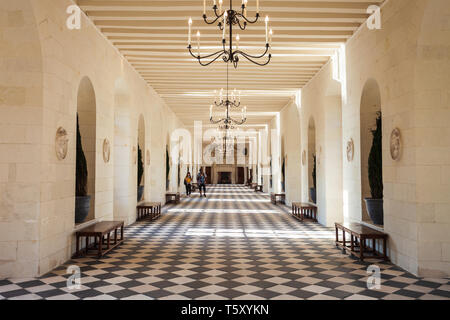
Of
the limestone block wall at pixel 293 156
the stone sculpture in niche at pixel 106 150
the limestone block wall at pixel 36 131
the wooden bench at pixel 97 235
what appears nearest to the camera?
the limestone block wall at pixel 36 131

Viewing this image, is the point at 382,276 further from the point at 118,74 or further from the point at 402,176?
the point at 118,74

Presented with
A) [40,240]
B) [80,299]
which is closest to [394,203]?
[80,299]

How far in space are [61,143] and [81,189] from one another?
4.12ft

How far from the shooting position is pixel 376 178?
606 cm

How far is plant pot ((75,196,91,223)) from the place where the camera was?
590cm

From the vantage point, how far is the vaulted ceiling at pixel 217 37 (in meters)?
5.66

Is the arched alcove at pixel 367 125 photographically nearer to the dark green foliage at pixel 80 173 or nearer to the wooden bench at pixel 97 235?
the wooden bench at pixel 97 235

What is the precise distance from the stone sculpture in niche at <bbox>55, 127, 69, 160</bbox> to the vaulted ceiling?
208 centimetres

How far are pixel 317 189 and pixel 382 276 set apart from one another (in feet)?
17.0

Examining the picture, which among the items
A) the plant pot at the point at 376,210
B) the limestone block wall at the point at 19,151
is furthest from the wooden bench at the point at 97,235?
the plant pot at the point at 376,210

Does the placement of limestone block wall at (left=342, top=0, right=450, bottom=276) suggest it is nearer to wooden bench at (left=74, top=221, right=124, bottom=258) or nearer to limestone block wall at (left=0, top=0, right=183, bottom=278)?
wooden bench at (left=74, top=221, right=124, bottom=258)

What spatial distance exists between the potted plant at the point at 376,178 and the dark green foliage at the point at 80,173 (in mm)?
4839

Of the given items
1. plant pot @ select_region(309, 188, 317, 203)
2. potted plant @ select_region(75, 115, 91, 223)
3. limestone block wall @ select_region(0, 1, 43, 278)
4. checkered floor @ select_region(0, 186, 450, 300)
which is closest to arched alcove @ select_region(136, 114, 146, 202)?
checkered floor @ select_region(0, 186, 450, 300)

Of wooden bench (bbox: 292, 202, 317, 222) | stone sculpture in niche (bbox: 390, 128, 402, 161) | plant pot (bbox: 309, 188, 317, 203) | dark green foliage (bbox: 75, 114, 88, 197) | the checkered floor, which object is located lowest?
Result: the checkered floor
